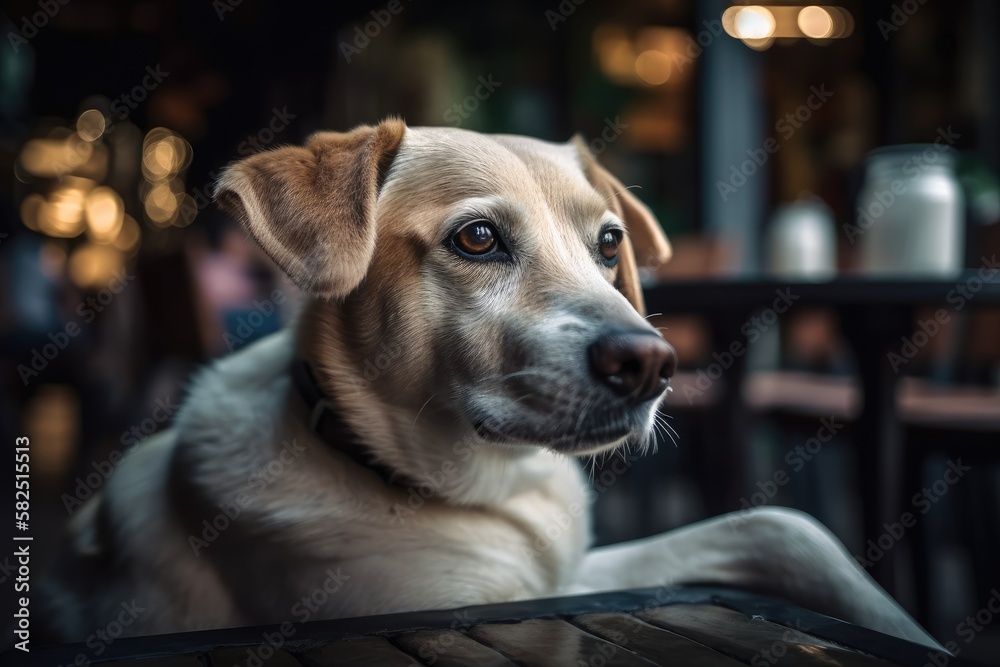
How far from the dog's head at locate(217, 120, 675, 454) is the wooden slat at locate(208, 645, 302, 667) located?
0.52 m

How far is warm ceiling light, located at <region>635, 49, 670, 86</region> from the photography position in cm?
667

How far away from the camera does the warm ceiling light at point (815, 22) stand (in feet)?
22.0

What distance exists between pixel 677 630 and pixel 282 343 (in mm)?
946

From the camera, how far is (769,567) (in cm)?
137

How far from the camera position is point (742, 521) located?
1454mm

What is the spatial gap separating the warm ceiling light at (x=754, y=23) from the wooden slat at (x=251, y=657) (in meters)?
6.33

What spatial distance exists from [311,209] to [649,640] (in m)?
0.82

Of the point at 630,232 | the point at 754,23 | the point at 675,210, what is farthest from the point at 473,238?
the point at 754,23

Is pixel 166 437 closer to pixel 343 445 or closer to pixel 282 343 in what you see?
pixel 282 343

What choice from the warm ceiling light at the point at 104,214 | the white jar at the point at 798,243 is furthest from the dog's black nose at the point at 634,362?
the warm ceiling light at the point at 104,214

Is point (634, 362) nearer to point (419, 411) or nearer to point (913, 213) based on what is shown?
point (419, 411)

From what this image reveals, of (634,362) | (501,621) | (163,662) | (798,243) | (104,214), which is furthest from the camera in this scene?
(104,214)

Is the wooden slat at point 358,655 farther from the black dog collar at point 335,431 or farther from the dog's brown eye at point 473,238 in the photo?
the dog's brown eye at point 473,238

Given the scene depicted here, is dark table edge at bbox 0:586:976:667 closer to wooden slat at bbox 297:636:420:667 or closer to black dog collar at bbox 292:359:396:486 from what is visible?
wooden slat at bbox 297:636:420:667
